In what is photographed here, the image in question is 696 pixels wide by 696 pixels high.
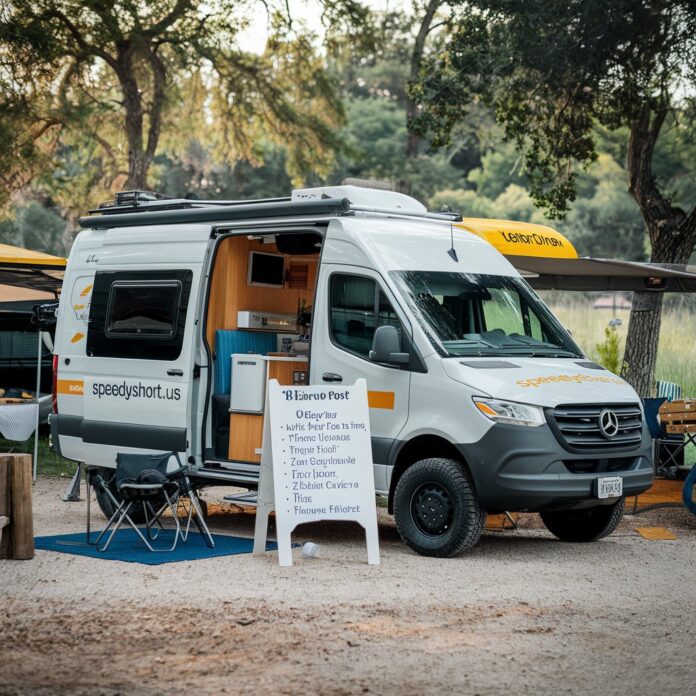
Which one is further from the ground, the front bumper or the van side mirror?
the van side mirror

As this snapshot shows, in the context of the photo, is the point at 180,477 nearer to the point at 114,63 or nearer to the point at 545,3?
the point at 545,3

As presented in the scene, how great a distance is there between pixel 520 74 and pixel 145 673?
42.7ft

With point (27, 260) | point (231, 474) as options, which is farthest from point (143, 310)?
point (27, 260)

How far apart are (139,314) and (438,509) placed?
327cm

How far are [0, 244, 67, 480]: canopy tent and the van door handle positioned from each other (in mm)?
4538

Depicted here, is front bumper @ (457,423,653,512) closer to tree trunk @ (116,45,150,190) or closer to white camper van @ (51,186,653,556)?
white camper van @ (51,186,653,556)

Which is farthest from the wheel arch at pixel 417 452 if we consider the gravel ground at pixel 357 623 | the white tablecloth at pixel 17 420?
the white tablecloth at pixel 17 420

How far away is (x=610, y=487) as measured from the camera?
8.93 metres

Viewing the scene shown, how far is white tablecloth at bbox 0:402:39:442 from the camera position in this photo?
13.4 m

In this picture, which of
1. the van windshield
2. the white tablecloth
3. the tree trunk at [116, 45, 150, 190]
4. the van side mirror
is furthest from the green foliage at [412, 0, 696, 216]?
the van side mirror

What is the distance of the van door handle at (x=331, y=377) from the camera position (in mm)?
9422

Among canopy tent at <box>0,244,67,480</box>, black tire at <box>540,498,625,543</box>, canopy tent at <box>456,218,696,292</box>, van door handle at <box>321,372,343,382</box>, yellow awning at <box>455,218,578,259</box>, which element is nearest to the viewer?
van door handle at <box>321,372,343,382</box>

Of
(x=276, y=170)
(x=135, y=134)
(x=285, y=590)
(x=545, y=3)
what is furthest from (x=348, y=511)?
(x=276, y=170)

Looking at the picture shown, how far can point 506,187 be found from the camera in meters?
51.2
